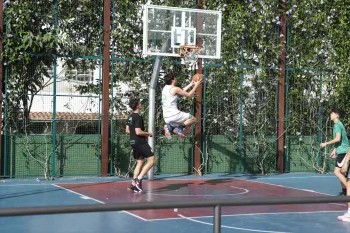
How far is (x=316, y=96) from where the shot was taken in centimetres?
1738

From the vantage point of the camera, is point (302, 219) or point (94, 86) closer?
point (302, 219)

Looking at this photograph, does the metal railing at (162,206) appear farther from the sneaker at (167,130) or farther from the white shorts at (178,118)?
the sneaker at (167,130)

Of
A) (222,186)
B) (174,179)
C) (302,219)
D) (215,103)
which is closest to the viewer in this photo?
(302,219)

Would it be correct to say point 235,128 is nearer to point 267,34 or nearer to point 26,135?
point 267,34

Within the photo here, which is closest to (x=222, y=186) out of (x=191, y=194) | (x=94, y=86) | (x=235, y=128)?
(x=191, y=194)

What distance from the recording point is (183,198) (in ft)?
37.9

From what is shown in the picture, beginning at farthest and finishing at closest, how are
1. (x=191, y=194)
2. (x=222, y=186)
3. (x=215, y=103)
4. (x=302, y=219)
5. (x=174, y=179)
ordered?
1. (x=215, y=103)
2. (x=174, y=179)
3. (x=222, y=186)
4. (x=191, y=194)
5. (x=302, y=219)

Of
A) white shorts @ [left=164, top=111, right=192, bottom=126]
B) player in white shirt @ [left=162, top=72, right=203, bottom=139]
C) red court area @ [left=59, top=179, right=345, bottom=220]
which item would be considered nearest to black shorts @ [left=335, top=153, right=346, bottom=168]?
red court area @ [left=59, top=179, right=345, bottom=220]

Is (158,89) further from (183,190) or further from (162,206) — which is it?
(162,206)

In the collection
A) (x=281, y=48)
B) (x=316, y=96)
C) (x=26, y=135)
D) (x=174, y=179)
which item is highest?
(x=281, y=48)

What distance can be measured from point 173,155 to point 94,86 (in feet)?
8.85

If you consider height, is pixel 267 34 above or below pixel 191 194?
above

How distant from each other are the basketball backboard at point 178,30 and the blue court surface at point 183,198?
3068 mm

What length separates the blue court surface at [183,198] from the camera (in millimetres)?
6301
